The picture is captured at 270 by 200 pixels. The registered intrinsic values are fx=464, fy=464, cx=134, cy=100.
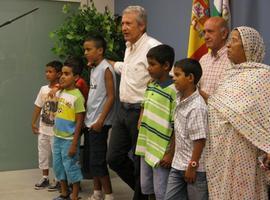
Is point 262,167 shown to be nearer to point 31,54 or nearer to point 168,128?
point 168,128

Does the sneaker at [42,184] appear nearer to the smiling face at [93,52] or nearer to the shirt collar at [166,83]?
the smiling face at [93,52]

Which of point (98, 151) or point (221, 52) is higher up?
point (221, 52)

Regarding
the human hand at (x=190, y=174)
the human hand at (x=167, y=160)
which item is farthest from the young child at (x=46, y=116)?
the human hand at (x=190, y=174)

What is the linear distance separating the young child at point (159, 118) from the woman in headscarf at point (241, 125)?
36cm

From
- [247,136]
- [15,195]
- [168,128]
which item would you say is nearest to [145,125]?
[168,128]

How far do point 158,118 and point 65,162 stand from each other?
1095 millimetres

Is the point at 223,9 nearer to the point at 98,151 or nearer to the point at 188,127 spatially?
the point at 188,127

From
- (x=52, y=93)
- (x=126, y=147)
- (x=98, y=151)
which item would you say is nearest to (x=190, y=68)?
(x=126, y=147)

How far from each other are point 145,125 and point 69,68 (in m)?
0.95

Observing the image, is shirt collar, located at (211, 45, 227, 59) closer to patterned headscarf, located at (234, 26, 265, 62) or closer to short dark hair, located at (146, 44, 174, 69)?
short dark hair, located at (146, 44, 174, 69)

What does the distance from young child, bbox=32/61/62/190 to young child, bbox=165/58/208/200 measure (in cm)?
153

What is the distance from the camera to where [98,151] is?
355 cm

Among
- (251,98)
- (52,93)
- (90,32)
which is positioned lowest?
(52,93)

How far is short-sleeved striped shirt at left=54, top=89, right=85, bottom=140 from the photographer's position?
3559 millimetres
